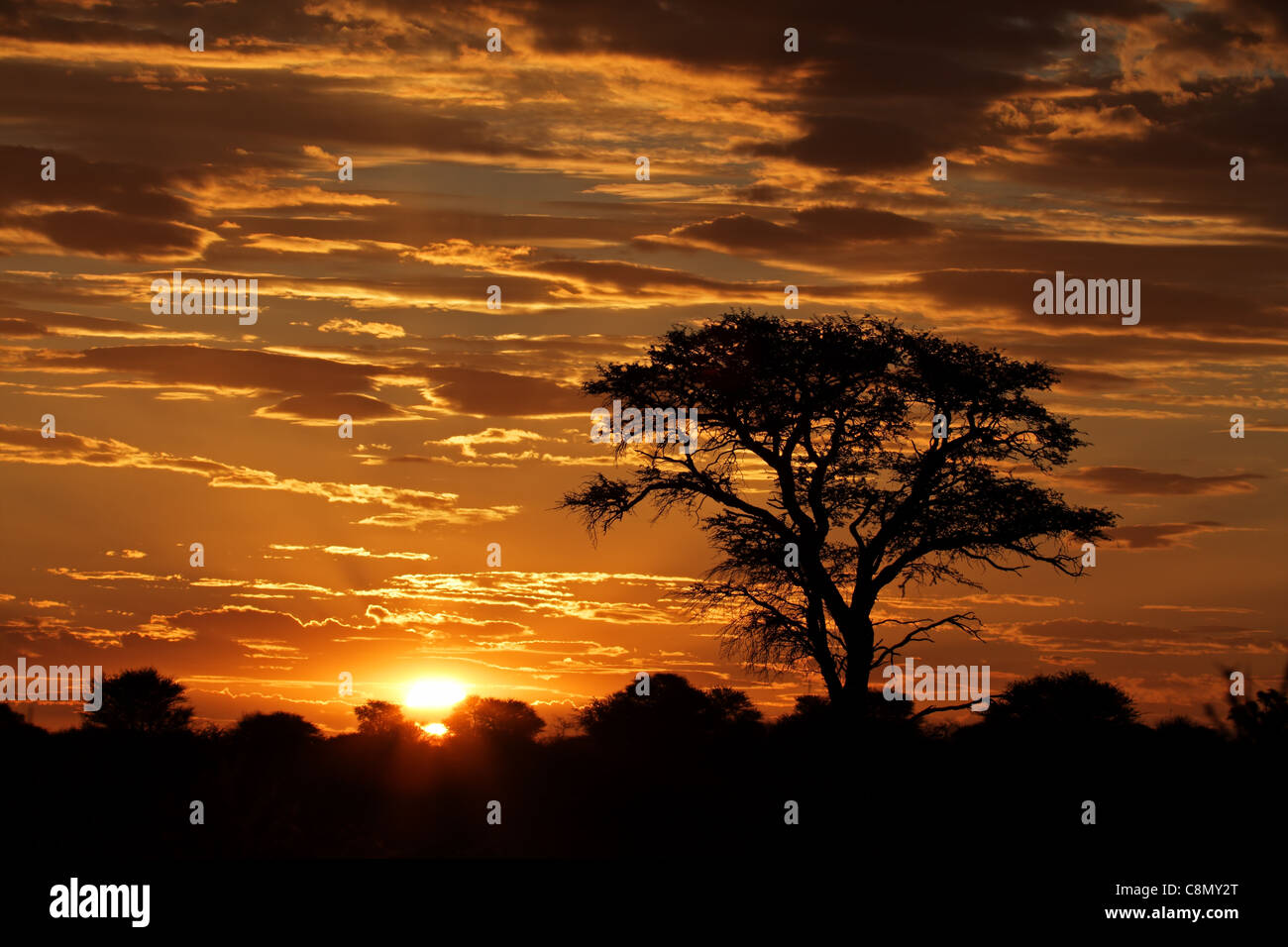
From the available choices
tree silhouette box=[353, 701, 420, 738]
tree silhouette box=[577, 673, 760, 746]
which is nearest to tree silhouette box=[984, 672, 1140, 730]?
tree silhouette box=[577, 673, 760, 746]

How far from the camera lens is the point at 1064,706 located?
51.6m

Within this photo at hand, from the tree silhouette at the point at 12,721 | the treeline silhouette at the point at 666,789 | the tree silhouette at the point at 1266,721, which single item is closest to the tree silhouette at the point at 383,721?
the treeline silhouette at the point at 666,789

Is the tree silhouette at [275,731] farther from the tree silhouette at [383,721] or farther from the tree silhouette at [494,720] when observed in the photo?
the tree silhouette at [494,720]

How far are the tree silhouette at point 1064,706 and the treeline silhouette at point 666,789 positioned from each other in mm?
160

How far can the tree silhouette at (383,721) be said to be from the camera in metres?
53.0

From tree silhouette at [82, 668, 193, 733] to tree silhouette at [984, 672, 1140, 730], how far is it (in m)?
33.3

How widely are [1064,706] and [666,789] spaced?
1891 centimetres
